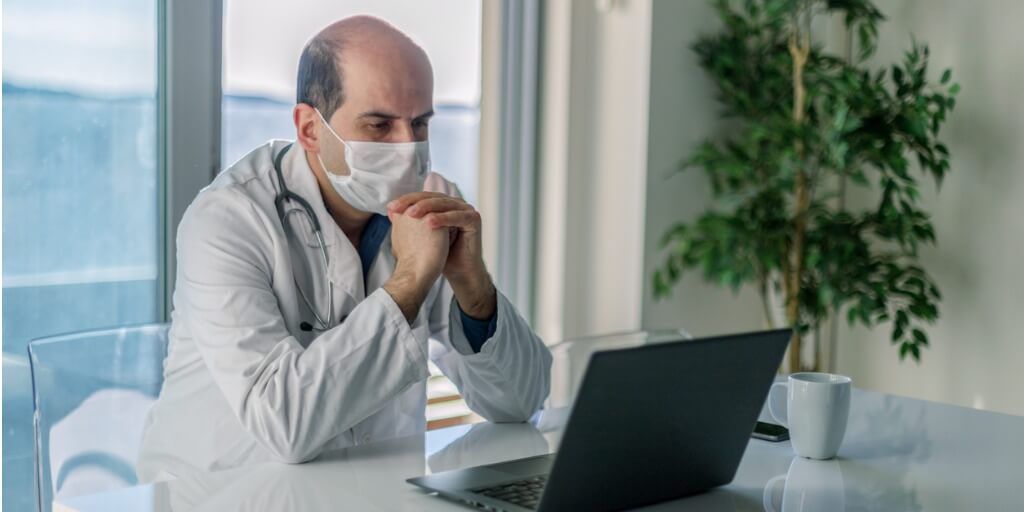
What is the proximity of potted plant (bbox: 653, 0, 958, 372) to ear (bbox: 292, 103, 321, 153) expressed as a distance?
1.72 metres

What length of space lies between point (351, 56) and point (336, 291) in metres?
0.38

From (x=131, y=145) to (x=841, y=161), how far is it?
187 centimetres

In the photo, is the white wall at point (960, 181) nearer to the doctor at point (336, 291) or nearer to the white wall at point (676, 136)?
the white wall at point (676, 136)

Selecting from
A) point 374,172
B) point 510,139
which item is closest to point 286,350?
point 374,172

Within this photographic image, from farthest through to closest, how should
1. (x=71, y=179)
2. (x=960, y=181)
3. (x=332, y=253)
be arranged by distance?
(x=960, y=181), (x=71, y=179), (x=332, y=253)

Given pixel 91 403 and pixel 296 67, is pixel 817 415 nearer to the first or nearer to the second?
pixel 91 403

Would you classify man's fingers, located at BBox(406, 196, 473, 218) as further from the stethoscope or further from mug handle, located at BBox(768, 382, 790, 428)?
mug handle, located at BBox(768, 382, 790, 428)

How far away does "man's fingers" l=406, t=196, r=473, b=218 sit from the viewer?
5.59ft

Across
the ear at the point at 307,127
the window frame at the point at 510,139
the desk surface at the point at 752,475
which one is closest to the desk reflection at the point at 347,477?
the desk surface at the point at 752,475

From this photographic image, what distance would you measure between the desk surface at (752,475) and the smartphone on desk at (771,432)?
1cm

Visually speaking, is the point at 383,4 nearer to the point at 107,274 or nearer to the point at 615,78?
the point at 615,78

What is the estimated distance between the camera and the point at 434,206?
1.72 metres

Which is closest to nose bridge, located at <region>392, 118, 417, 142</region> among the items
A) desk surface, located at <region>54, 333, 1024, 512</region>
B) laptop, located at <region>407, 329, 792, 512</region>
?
desk surface, located at <region>54, 333, 1024, 512</region>

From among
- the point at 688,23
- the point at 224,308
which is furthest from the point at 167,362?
the point at 688,23
